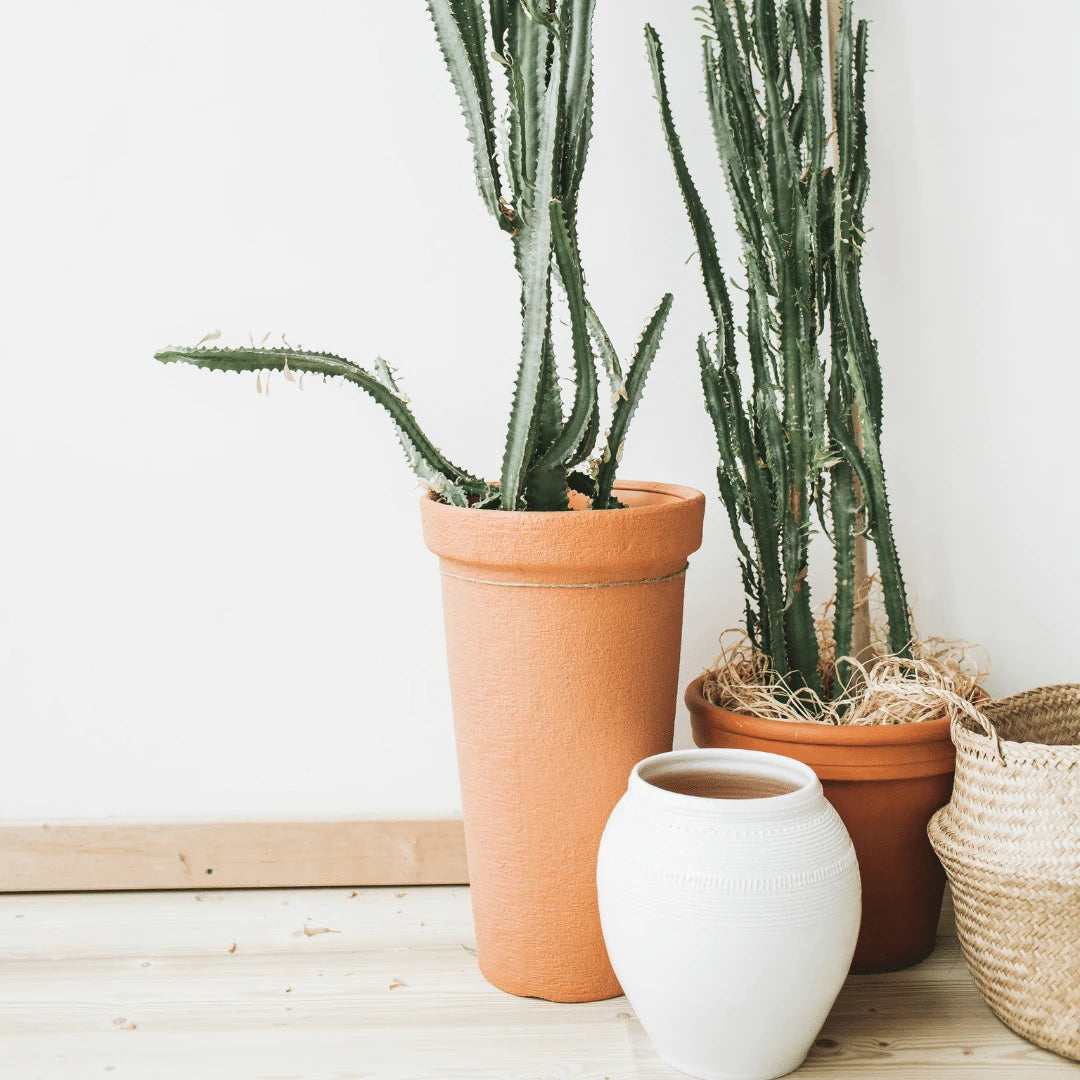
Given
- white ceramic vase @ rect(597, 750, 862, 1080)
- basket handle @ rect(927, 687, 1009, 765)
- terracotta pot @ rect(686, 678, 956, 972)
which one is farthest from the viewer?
terracotta pot @ rect(686, 678, 956, 972)

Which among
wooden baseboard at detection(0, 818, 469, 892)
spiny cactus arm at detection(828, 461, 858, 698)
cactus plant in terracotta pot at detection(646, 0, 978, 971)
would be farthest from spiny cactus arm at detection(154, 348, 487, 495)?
wooden baseboard at detection(0, 818, 469, 892)

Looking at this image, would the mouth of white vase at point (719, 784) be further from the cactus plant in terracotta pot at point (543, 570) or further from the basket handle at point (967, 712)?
the basket handle at point (967, 712)

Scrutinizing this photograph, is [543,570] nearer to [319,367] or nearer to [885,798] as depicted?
[319,367]

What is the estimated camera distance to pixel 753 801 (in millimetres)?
962

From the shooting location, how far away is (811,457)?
4.02 feet

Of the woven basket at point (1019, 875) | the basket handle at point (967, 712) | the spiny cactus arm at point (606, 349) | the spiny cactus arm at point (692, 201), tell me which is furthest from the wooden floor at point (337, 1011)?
the spiny cactus arm at point (692, 201)

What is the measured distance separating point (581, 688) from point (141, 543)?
68cm

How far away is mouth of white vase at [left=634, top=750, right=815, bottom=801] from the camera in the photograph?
1089 millimetres

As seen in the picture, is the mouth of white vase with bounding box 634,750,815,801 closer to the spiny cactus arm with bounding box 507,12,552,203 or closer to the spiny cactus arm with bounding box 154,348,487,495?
the spiny cactus arm with bounding box 154,348,487,495

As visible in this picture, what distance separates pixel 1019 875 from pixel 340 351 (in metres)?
0.99

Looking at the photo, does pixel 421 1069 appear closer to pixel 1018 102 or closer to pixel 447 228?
pixel 447 228

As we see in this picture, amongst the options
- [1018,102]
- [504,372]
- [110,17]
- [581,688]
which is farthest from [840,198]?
[110,17]

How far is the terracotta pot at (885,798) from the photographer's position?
1.14 meters

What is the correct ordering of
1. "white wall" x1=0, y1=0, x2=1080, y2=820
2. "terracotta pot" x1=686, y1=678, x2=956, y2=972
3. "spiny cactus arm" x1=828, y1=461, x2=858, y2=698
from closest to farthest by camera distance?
1. "terracotta pot" x1=686, y1=678, x2=956, y2=972
2. "spiny cactus arm" x1=828, y1=461, x2=858, y2=698
3. "white wall" x1=0, y1=0, x2=1080, y2=820
